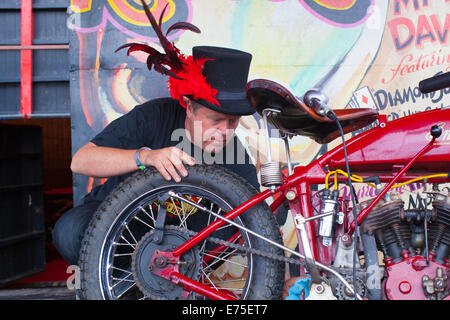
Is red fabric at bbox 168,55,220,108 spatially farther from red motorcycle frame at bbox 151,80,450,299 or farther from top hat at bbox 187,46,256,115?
Result: red motorcycle frame at bbox 151,80,450,299

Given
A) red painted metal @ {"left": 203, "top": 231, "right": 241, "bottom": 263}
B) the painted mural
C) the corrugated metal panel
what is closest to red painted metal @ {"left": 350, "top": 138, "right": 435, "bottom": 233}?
red painted metal @ {"left": 203, "top": 231, "right": 241, "bottom": 263}

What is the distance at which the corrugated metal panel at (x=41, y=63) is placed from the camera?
3457 mm

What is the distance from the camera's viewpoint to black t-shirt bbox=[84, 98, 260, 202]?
2178mm

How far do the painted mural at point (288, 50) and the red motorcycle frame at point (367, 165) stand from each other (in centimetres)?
168

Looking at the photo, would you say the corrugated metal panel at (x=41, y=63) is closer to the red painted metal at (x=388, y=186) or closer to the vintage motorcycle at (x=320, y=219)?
the vintage motorcycle at (x=320, y=219)

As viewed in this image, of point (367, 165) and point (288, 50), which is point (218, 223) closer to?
point (367, 165)

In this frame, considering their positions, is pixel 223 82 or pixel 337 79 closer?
pixel 223 82

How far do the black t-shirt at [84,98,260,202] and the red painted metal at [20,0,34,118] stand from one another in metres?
1.44

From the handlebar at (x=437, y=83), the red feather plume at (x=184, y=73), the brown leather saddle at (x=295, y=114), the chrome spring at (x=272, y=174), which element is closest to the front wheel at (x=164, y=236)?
the chrome spring at (x=272, y=174)

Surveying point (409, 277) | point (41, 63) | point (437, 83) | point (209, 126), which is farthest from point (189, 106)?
point (41, 63)
